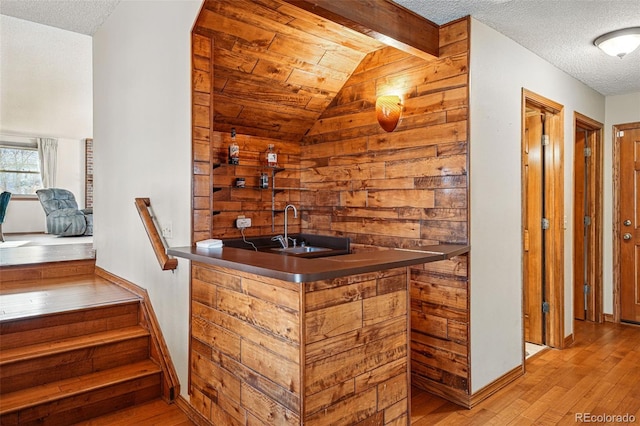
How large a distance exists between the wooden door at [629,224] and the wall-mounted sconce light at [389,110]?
3.12 m

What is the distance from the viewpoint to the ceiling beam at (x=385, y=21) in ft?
7.14

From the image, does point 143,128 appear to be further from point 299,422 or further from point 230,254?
point 299,422

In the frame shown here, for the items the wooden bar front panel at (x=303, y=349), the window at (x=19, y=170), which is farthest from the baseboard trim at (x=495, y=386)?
the window at (x=19, y=170)

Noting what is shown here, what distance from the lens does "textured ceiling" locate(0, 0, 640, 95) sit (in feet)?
8.25

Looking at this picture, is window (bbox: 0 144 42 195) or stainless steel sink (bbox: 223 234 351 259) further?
window (bbox: 0 144 42 195)

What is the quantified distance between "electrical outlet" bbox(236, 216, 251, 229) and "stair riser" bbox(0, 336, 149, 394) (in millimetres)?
1082

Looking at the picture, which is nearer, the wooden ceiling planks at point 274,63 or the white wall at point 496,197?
the wooden ceiling planks at point 274,63

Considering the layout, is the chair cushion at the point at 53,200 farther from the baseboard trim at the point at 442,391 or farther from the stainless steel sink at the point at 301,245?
the baseboard trim at the point at 442,391

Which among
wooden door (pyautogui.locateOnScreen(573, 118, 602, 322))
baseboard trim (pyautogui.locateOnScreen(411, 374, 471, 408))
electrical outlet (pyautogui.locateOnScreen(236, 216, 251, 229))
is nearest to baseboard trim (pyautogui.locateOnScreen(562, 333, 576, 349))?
wooden door (pyautogui.locateOnScreen(573, 118, 602, 322))

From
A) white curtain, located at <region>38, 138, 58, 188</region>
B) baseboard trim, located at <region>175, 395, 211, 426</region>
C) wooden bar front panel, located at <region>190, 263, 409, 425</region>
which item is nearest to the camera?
wooden bar front panel, located at <region>190, 263, 409, 425</region>

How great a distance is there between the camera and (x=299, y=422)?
1699 millimetres

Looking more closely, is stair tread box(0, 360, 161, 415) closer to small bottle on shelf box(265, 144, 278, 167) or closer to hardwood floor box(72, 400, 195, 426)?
hardwood floor box(72, 400, 195, 426)

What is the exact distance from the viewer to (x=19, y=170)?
30.4ft

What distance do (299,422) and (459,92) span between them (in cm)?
213
